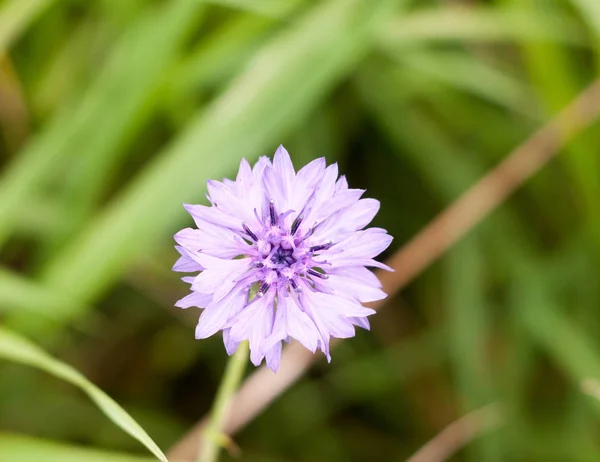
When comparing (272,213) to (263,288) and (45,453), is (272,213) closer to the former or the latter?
(263,288)

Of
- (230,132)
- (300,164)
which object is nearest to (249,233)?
(230,132)

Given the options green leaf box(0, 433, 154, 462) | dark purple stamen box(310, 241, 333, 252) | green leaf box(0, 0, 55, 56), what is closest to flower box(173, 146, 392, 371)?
dark purple stamen box(310, 241, 333, 252)

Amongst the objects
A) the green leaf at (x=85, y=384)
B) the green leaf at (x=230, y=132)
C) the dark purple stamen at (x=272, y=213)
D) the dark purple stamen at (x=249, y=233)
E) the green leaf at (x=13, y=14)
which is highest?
the green leaf at (x=13, y=14)

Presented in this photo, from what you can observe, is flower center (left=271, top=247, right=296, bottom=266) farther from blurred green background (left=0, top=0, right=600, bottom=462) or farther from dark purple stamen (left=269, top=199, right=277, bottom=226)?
blurred green background (left=0, top=0, right=600, bottom=462)

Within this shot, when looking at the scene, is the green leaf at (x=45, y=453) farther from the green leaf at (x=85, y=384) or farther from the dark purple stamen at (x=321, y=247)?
the dark purple stamen at (x=321, y=247)

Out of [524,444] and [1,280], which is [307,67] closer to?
[1,280]

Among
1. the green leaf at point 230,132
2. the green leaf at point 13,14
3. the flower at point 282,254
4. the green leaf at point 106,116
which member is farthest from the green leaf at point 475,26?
the flower at point 282,254
